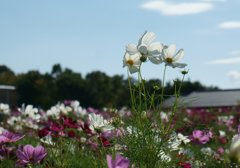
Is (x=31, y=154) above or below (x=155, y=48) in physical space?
below

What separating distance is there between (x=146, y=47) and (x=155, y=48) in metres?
0.10

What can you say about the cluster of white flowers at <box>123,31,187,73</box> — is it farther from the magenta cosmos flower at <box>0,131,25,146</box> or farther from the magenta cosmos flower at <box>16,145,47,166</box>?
the magenta cosmos flower at <box>0,131,25,146</box>

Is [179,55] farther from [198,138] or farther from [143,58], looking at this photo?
[198,138]

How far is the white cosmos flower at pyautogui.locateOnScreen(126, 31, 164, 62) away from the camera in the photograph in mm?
1508

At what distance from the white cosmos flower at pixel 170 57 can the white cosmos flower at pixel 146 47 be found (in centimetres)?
3

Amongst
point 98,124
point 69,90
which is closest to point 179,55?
point 98,124

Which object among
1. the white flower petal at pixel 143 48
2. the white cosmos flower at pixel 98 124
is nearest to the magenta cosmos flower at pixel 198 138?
the white cosmos flower at pixel 98 124

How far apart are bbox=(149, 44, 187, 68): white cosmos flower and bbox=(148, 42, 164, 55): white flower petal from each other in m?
0.03

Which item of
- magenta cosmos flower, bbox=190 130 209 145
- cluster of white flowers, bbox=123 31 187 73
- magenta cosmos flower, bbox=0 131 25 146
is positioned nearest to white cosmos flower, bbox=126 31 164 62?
cluster of white flowers, bbox=123 31 187 73

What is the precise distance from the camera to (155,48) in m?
1.59

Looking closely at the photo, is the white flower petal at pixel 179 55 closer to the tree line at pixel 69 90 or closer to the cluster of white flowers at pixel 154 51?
the cluster of white flowers at pixel 154 51

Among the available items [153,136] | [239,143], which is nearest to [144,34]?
[153,136]

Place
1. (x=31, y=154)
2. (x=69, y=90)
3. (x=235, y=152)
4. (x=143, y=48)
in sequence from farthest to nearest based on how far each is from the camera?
1. (x=69, y=90)
2. (x=31, y=154)
3. (x=143, y=48)
4. (x=235, y=152)

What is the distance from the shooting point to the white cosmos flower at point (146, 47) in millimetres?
1508
